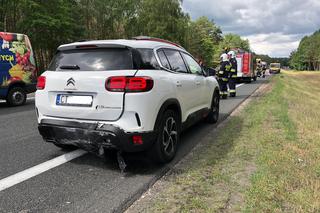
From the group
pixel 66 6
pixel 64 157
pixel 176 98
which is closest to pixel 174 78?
pixel 176 98

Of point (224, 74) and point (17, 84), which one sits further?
point (224, 74)

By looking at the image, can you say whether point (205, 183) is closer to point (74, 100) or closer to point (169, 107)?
point (169, 107)

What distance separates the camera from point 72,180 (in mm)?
4180

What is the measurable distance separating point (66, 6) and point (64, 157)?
930 inches

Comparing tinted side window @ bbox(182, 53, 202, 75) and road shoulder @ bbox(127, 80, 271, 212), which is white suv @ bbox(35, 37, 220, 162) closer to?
road shoulder @ bbox(127, 80, 271, 212)

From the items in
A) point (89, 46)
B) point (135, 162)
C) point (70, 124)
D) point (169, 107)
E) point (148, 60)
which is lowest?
point (135, 162)

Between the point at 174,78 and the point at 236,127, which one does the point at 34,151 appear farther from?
the point at 236,127

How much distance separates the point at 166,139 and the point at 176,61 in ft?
4.86

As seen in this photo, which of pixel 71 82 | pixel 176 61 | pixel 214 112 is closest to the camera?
pixel 71 82

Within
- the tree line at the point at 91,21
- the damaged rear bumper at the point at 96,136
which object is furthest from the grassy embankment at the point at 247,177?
the tree line at the point at 91,21

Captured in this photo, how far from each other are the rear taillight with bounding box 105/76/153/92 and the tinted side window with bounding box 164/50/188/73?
1.25 m

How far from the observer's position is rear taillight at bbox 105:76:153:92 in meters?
4.11

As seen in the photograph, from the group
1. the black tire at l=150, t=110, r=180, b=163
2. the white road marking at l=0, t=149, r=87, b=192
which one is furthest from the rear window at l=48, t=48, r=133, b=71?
the white road marking at l=0, t=149, r=87, b=192

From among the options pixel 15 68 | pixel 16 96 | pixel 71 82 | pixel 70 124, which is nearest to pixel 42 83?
pixel 71 82
